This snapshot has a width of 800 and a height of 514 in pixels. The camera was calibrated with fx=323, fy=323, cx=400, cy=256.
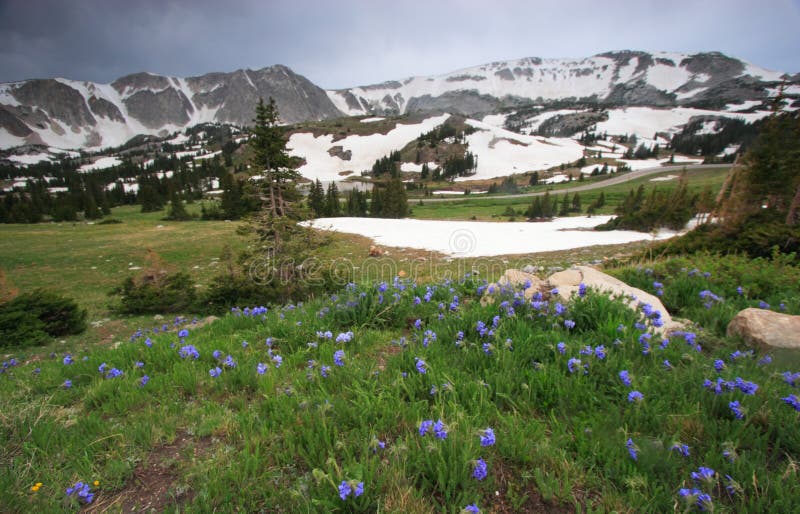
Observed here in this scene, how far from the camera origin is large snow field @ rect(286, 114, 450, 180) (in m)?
146

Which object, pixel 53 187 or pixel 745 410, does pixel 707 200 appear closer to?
pixel 745 410

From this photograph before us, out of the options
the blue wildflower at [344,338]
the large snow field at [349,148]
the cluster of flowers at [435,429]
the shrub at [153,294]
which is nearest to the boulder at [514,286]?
the blue wildflower at [344,338]

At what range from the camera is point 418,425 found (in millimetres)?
2395

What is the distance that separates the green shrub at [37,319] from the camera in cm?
882

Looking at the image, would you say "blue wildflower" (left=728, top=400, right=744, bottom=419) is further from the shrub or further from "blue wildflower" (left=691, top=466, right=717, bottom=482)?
the shrub

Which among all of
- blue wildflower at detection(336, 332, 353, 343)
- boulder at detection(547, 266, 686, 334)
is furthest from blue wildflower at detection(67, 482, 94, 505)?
boulder at detection(547, 266, 686, 334)

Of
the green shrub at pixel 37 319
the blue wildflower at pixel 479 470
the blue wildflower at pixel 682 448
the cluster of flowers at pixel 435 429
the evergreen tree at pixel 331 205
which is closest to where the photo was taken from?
the blue wildflower at pixel 479 470

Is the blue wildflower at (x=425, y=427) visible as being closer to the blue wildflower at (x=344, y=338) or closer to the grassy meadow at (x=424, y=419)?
the grassy meadow at (x=424, y=419)

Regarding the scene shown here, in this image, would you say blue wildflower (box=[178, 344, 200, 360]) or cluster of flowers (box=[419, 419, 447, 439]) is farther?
blue wildflower (box=[178, 344, 200, 360])

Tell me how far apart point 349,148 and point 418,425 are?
16709 cm

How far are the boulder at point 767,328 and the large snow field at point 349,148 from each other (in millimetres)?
140581

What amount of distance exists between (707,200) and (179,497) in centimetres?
3890

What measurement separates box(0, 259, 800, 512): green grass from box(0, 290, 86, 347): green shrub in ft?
24.5

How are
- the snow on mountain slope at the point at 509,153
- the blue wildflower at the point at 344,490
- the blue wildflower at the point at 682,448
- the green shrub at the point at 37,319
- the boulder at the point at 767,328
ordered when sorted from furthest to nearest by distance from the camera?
the snow on mountain slope at the point at 509,153 < the green shrub at the point at 37,319 < the boulder at the point at 767,328 < the blue wildflower at the point at 682,448 < the blue wildflower at the point at 344,490
